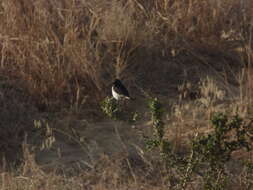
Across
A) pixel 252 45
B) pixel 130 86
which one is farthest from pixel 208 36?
pixel 130 86

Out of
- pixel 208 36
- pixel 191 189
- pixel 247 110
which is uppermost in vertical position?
pixel 208 36

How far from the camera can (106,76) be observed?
4746 mm

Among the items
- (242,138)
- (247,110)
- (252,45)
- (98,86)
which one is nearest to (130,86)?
(98,86)

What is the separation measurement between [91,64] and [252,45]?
1836 mm

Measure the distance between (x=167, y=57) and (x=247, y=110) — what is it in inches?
49.1

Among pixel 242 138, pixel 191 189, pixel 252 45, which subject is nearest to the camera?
pixel 242 138

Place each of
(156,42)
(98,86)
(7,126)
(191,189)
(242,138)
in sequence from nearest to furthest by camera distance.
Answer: (242,138) → (191,189) → (7,126) → (98,86) → (156,42)

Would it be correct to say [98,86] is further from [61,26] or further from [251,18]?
[251,18]

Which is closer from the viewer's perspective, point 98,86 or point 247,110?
point 247,110

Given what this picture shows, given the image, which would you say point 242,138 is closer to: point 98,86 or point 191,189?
point 191,189

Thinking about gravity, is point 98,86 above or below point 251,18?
below

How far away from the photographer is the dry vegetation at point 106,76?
365cm

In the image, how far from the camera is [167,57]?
5.15 meters

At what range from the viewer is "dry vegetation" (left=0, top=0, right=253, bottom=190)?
3646mm
